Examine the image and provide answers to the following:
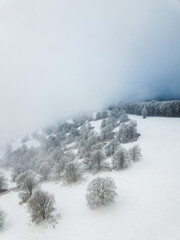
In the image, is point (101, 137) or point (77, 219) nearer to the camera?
point (77, 219)

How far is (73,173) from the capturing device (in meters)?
42.6

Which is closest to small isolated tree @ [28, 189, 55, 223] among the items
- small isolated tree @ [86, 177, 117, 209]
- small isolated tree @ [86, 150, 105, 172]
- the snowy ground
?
the snowy ground

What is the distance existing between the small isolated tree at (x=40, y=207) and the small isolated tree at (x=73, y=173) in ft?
41.1

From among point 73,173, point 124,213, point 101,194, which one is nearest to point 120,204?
point 124,213

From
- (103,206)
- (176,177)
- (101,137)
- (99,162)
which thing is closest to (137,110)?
(101,137)

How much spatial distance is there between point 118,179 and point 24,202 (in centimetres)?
2202

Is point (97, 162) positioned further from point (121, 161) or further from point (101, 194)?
point (101, 194)

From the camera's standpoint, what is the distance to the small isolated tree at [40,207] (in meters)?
28.6

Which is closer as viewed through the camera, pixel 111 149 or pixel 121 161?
pixel 121 161

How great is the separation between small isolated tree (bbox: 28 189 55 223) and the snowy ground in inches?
62.0

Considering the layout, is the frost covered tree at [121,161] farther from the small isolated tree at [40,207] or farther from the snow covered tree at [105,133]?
the snow covered tree at [105,133]

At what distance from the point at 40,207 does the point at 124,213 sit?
46.1ft

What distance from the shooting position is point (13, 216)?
33.2 m

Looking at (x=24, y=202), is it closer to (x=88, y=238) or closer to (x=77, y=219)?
(x=77, y=219)
